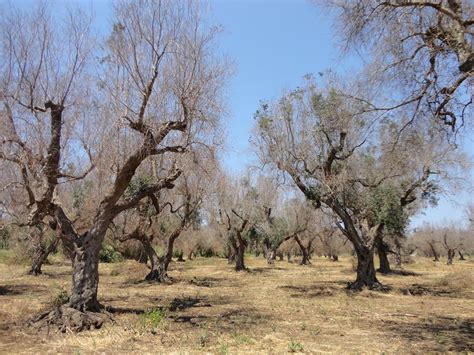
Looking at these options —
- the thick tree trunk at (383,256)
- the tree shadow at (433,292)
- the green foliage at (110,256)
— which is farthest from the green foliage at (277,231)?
the tree shadow at (433,292)

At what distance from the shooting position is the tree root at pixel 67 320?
9.24 meters

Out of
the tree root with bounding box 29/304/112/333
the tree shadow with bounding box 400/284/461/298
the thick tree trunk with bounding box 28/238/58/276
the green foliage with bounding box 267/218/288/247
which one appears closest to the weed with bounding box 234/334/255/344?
the tree root with bounding box 29/304/112/333

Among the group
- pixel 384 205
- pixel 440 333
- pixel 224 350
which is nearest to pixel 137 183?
pixel 384 205

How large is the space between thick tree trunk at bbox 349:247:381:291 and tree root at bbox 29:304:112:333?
1181 cm

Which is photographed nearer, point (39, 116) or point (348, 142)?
point (39, 116)

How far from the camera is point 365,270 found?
731 inches

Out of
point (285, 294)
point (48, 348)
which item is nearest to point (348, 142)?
point (285, 294)

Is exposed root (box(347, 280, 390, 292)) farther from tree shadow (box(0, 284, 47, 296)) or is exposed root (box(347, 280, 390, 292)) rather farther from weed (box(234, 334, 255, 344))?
tree shadow (box(0, 284, 47, 296))

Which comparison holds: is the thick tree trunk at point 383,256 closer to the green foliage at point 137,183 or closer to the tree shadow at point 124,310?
the green foliage at point 137,183

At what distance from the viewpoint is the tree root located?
9.24 meters

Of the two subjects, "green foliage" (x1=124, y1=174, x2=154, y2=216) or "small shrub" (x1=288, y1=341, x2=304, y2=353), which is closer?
"small shrub" (x1=288, y1=341, x2=304, y2=353)

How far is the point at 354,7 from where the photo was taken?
7.76 metres

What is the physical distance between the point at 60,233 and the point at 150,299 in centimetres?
542

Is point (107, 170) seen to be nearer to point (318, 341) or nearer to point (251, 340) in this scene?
point (251, 340)
